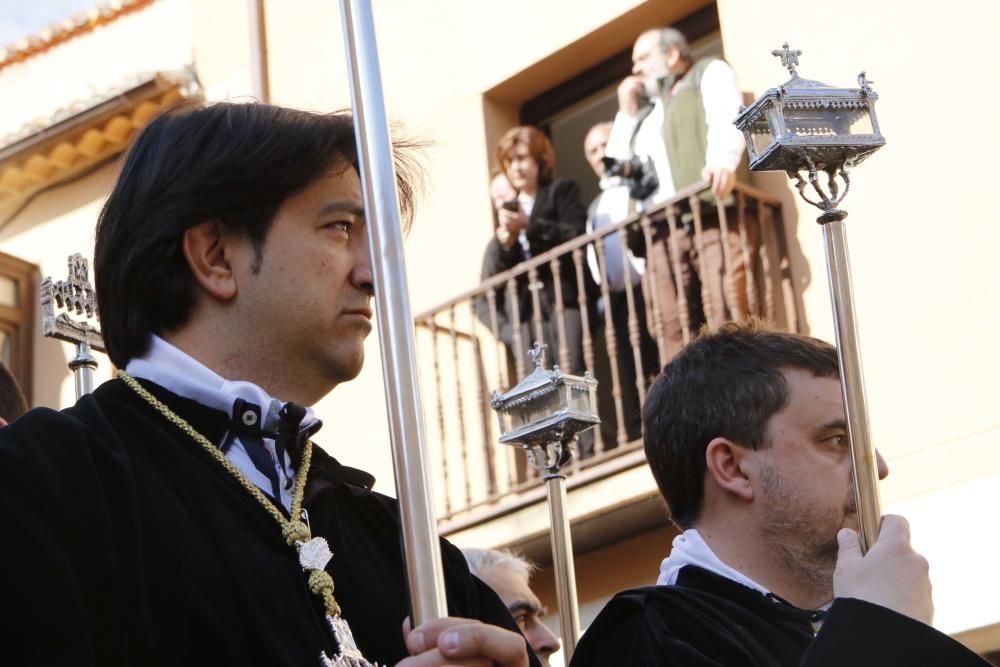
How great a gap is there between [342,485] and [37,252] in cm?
1072

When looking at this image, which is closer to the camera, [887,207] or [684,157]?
[887,207]

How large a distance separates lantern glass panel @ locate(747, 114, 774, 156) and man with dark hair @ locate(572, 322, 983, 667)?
0.70 meters

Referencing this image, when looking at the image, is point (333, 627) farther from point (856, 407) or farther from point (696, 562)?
point (696, 562)

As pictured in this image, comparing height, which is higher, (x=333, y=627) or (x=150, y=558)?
(x=150, y=558)

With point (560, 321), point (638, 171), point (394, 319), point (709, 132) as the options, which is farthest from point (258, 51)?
point (394, 319)

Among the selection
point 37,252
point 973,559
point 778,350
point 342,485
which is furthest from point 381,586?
point 37,252

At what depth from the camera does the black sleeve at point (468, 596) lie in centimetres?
284

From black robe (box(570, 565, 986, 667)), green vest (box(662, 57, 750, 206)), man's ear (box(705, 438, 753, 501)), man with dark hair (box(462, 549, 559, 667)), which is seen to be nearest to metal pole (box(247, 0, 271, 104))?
green vest (box(662, 57, 750, 206))

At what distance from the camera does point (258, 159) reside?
112 inches

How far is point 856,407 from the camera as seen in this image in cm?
275

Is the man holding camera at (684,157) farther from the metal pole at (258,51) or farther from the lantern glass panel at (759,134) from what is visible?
the lantern glass panel at (759,134)

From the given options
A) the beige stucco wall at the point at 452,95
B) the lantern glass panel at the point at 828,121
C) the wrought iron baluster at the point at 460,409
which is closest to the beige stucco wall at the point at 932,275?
the beige stucco wall at the point at 452,95

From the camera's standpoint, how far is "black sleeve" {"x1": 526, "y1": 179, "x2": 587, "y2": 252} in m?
9.23

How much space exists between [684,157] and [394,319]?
22.0 ft
